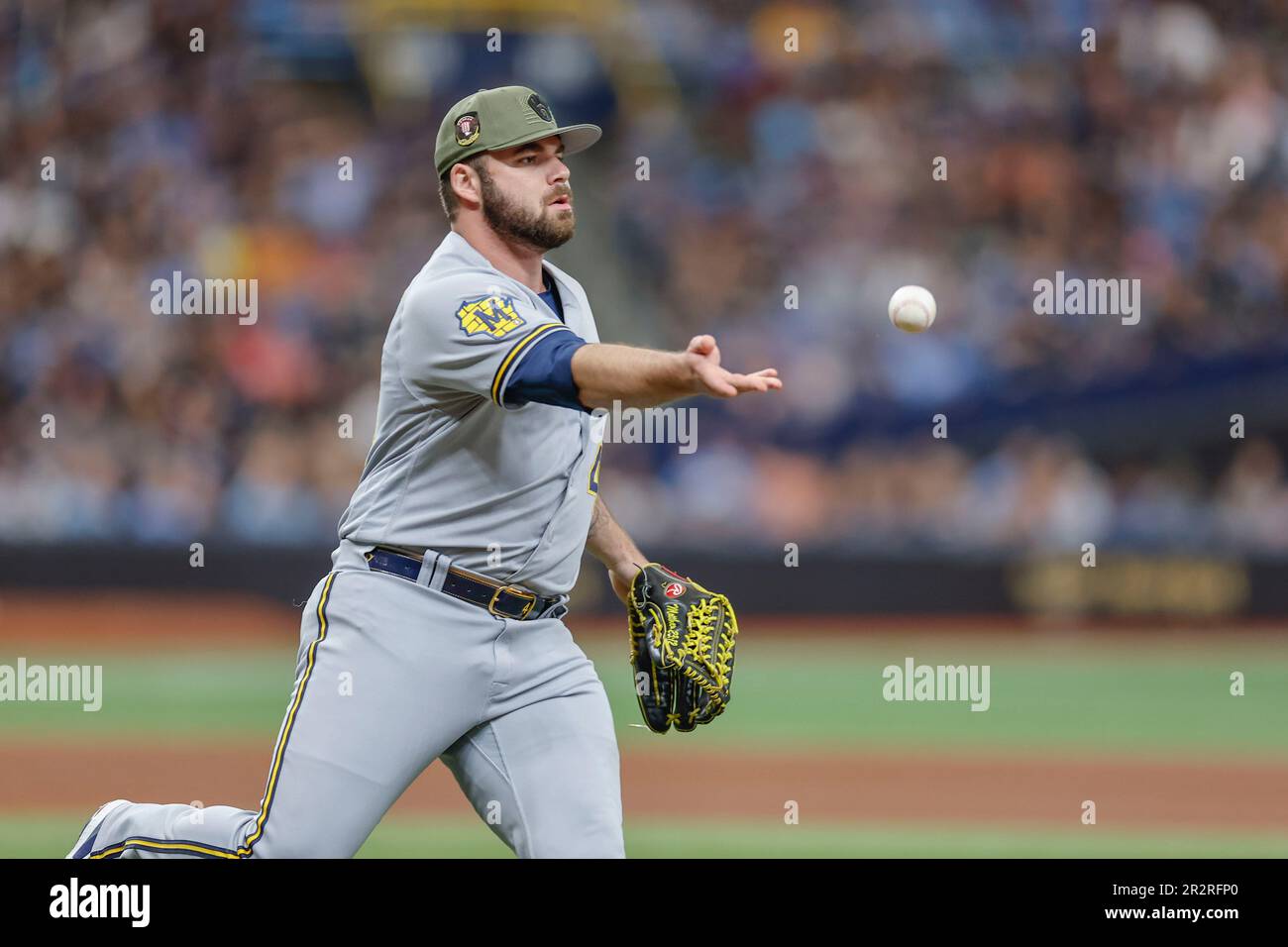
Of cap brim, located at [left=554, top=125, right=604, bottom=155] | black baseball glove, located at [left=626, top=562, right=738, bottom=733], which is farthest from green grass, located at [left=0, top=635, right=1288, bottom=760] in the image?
cap brim, located at [left=554, top=125, right=604, bottom=155]

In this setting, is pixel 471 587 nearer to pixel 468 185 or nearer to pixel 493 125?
pixel 468 185

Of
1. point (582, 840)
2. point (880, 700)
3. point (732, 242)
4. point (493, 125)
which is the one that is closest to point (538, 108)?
point (493, 125)

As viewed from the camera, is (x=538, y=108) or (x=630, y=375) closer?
(x=630, y=375)

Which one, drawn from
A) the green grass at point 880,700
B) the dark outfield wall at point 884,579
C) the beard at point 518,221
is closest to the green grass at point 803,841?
the green grass at point 880,700

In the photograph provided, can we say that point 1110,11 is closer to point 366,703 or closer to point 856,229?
point 856,229

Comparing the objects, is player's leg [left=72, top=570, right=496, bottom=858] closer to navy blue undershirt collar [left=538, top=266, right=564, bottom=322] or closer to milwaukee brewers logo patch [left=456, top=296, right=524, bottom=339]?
milwaukee brewers logo patch [left=456, top=296, right=524, bottom=339]

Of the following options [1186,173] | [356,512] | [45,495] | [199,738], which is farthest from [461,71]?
[356,512]
